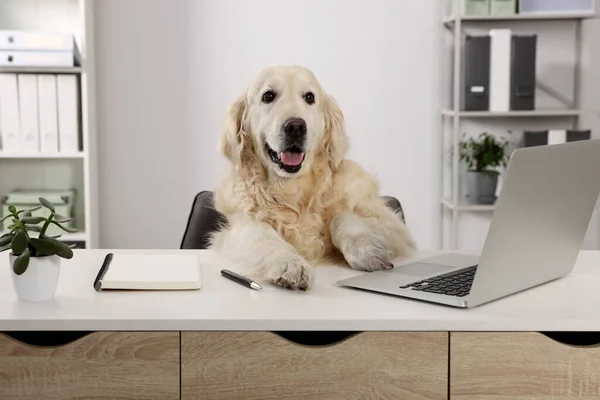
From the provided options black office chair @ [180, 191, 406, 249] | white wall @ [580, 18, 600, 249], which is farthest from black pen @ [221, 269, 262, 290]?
white wall @ [580, 18, 600, 249]

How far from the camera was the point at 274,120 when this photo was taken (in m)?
1.71

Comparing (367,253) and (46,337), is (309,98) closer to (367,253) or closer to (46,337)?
(367,253)

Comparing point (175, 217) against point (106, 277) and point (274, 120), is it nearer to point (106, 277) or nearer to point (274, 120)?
point (274, 120)

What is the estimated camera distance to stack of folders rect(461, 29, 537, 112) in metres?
3.19

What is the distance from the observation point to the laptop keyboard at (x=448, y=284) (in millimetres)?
1204

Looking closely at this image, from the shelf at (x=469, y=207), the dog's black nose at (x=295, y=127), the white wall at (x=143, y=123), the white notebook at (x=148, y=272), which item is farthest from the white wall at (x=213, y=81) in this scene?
the white notebook at (x=148, y=272)

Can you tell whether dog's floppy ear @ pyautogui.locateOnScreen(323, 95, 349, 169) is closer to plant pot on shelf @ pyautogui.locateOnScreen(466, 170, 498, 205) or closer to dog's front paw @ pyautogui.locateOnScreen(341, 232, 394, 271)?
dog's front paw @ pyautogui.locateOnScreen(341, 232, 394, 271)

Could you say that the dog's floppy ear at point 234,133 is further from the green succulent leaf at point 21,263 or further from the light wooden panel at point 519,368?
the light wooden panel at point 519,368

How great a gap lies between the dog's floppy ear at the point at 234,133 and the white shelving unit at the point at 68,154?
5.13 feet

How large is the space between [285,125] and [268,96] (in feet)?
0.39

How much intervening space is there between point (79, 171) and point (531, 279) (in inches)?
99.3

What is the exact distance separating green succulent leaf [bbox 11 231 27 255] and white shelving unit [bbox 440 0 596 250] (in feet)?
7.83

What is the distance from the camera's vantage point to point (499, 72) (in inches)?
126

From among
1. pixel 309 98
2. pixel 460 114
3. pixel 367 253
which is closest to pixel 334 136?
pixel 309 98
